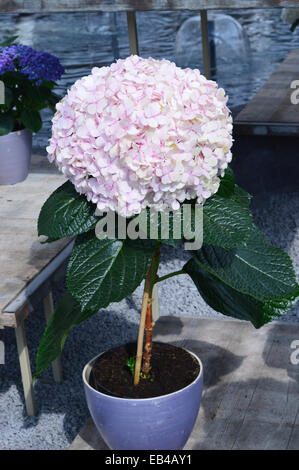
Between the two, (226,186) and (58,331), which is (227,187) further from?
(58,331)

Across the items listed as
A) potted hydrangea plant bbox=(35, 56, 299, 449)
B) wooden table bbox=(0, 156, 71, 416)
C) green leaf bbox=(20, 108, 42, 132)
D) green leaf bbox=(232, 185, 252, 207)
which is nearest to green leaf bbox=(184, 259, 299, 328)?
potted hydrangea plant bbox=(35, 56, 299, 449)

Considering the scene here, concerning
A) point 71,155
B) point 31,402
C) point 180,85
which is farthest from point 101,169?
point 31,402

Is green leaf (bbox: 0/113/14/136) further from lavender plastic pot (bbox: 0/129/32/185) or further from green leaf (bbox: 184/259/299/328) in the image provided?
green leaf (bbox: 184/259/299/328)

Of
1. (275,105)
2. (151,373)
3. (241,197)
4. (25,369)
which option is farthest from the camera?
(275,105)

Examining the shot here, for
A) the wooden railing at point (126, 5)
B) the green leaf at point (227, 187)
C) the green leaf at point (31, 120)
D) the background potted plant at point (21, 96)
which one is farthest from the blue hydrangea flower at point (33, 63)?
the green leaf at point (227, 187)

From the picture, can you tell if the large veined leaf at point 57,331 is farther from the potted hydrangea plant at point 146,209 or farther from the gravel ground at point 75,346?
the gravel ground at point 75,346

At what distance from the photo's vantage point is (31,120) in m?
2.45

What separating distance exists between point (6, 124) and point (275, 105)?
4.24 feet

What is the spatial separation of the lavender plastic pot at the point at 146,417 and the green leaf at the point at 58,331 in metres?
0.11

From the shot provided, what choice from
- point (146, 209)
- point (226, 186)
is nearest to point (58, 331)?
point (146, 209)

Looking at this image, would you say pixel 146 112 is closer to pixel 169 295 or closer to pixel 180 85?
pixel 180 85

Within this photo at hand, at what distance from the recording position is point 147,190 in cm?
126

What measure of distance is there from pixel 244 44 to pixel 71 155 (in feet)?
18.1

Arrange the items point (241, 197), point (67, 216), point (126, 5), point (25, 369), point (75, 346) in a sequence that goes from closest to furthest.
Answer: point (67, 216), point (241, 197), point (126, 5), point (25, 369), point (75, 346)
